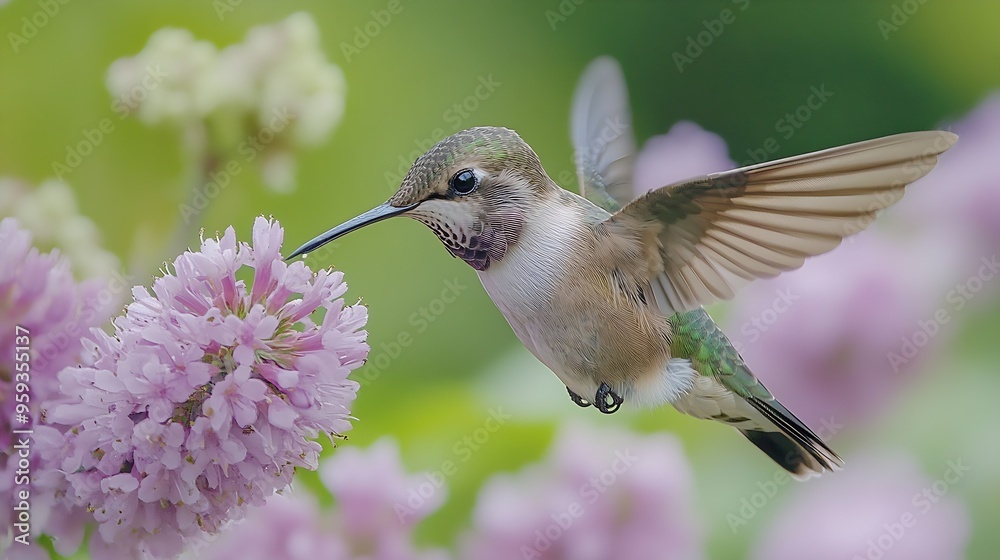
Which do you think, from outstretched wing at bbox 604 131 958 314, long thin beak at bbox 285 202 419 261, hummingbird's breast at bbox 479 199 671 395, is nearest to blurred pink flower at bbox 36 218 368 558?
long thin beak at bbox 285 202 419 261
